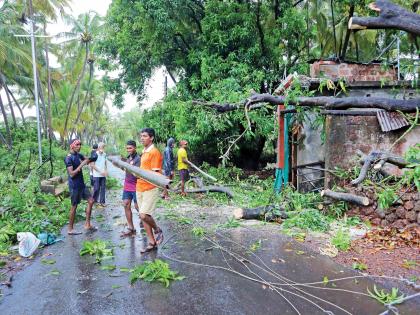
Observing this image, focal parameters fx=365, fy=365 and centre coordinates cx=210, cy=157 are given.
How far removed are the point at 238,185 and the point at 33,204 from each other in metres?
7.32

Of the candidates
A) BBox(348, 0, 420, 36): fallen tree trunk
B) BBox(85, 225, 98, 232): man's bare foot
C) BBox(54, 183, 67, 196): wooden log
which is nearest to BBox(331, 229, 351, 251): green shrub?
BBox(348, 0, 420, 36): fallen tree trunk

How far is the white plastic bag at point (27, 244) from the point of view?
5.92 metres

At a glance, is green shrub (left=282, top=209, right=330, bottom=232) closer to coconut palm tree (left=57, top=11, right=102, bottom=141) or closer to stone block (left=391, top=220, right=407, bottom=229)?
stone block (left=391, top=220, right=407, bottom=229)

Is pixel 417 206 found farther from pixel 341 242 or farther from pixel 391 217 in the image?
pixel 341 242

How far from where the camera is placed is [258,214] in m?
8.25

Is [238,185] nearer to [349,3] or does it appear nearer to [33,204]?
A: [33,204]

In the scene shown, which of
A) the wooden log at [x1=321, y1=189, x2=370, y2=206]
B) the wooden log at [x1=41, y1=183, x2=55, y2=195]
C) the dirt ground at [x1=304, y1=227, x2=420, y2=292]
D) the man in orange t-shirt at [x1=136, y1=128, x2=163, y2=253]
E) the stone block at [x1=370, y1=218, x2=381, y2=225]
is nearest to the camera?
the dirt ground at [x1=304, y1=227, x2=420, y2=292]

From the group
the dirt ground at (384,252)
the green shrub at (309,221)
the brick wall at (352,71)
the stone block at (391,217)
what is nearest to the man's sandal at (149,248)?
the dirt ground at (384,252)

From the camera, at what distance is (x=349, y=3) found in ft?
48.8

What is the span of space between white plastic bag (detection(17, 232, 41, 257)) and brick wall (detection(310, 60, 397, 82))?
8935 millimetres

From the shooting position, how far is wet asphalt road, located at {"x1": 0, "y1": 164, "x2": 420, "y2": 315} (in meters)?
4.07

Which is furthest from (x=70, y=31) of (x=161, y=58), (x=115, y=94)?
(x=161, y=58)

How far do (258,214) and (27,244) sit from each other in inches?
184

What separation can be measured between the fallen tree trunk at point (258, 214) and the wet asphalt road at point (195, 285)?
4.61ft
